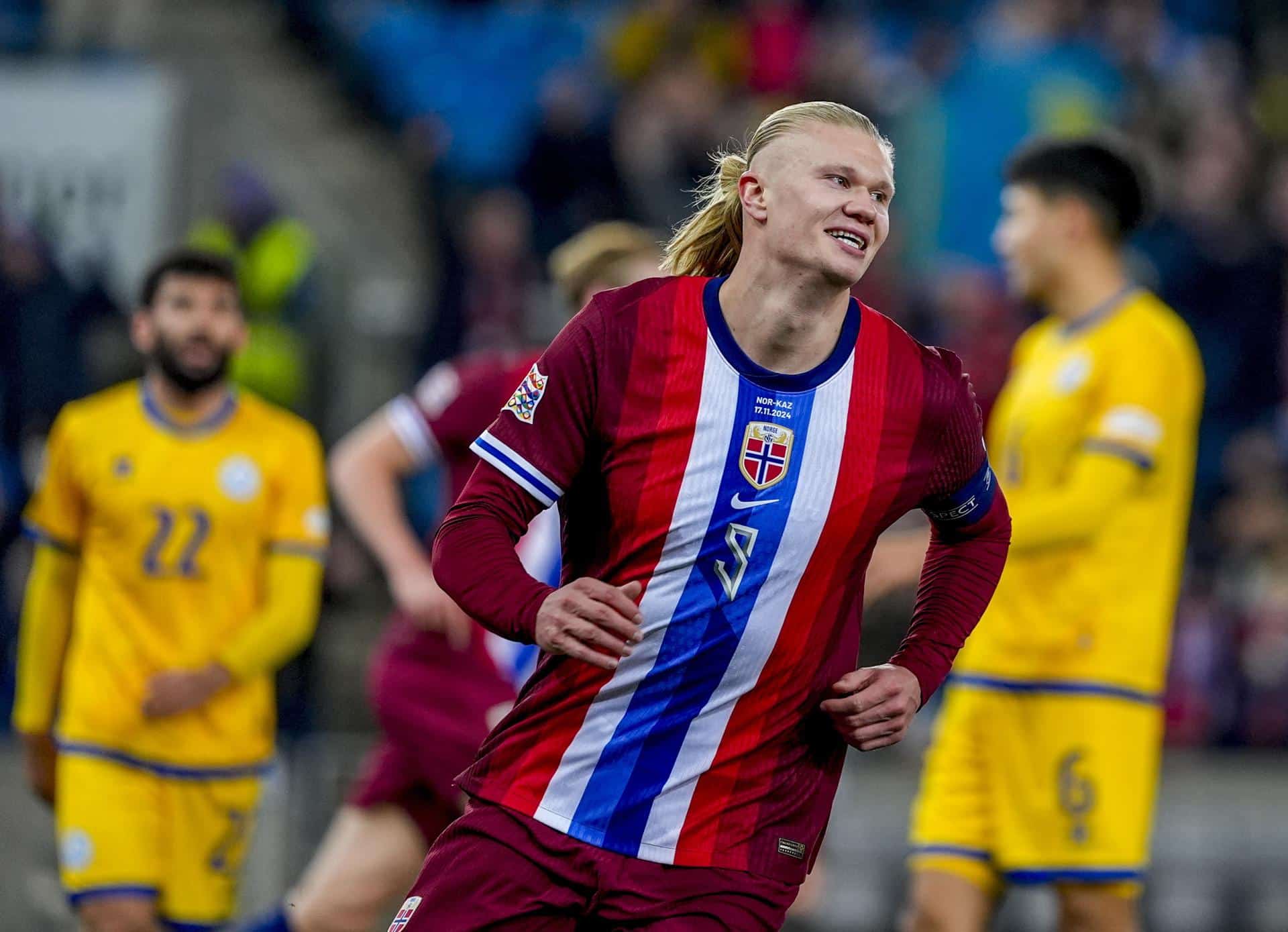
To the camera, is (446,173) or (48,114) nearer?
(48,114)

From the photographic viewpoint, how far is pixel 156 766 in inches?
238

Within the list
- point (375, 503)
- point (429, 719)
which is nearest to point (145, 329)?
point (375, 503)

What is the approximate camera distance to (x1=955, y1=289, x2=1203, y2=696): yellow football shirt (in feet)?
19.0

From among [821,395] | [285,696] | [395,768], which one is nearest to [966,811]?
[395,768]

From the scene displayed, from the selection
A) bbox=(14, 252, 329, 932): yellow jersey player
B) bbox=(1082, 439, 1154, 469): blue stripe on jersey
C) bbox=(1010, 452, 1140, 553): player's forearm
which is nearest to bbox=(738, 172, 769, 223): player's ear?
bbox=(1010, 452, 1140, 553): player's forearm

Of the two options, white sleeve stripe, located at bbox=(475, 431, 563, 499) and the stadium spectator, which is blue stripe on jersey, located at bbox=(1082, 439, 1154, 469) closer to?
white sleeve stripe, located at bbox=(475, 431, 563, 499)

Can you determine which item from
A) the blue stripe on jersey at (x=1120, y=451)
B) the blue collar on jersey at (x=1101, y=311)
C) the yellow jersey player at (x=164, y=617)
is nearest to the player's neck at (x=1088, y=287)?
the blue collar on jersey at (x=1101, y=311)

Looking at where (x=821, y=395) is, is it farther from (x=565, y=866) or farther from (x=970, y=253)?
(x=970, y=253)

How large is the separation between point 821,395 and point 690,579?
413mm

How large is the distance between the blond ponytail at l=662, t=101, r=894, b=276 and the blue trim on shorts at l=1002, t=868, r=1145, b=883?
249 centimetres

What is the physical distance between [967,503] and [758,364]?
53 centimetres

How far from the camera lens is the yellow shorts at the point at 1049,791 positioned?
5750 millimetres

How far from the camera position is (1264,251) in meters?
12.1

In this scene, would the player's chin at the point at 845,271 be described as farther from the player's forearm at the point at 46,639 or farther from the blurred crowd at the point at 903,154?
the blurred crowd at the point at 903,154
